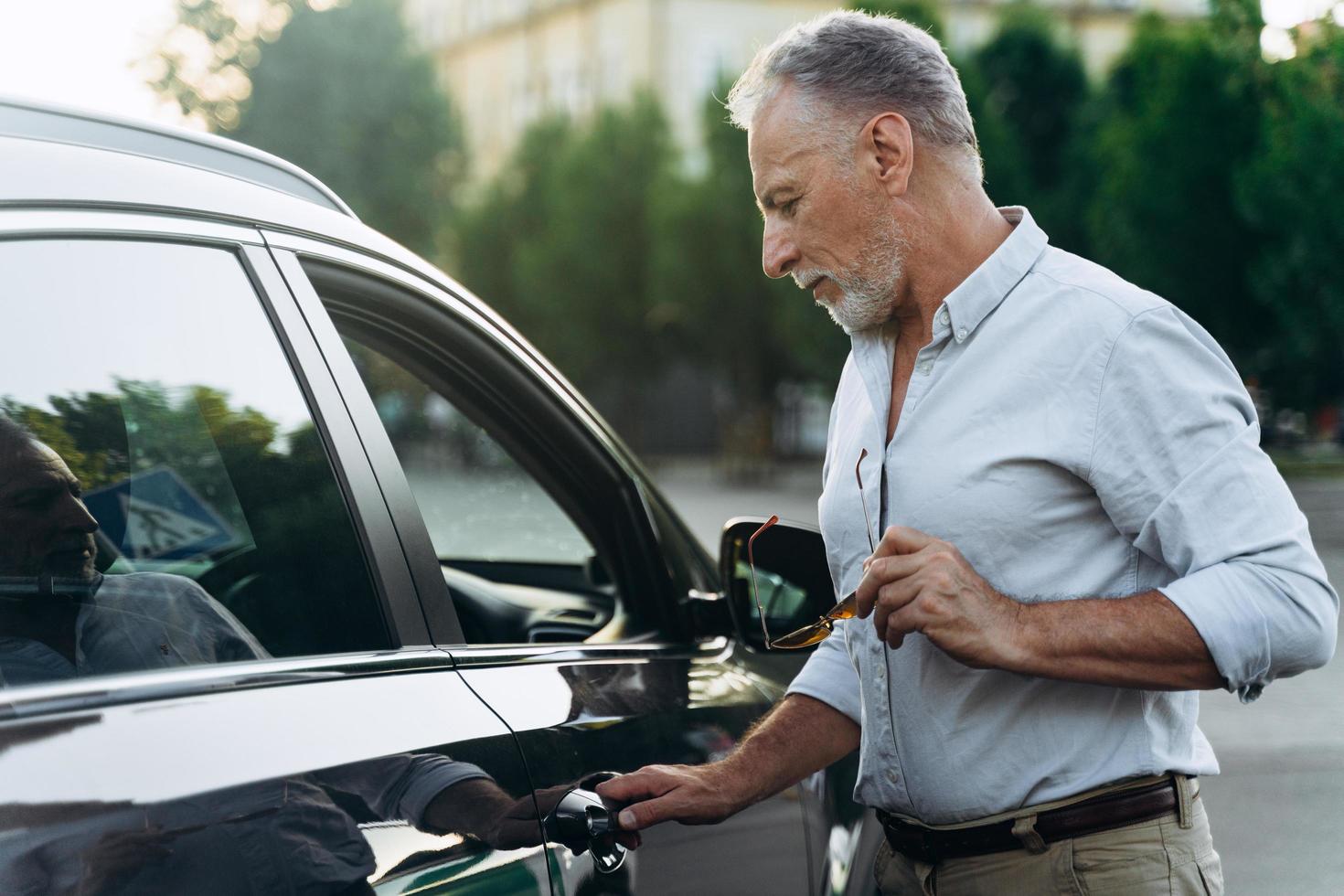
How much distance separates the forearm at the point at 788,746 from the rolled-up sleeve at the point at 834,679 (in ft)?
0.04

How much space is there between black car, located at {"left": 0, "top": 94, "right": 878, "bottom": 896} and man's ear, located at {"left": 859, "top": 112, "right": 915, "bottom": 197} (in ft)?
2.01

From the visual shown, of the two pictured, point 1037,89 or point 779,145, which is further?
point 1037,89

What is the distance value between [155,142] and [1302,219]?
45.7 feet

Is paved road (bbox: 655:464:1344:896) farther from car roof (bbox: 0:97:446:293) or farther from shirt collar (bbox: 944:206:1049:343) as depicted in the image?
car roof (bbox: 0:97:446:293)

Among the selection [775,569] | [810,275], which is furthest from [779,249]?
[775,569]

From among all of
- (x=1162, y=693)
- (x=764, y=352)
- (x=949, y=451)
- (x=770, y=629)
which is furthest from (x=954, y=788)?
(x=764, y=352)

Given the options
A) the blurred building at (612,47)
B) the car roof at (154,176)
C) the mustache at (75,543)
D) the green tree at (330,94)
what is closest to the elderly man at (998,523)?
the car roof at (154,176)

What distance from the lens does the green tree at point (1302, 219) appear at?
8.25 metres

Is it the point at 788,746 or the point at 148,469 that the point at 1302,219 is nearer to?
the point at 788,746

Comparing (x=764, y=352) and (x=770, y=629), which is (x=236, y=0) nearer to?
(x=764, y=352)

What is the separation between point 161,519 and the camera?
221cm

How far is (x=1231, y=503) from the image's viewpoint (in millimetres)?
1758

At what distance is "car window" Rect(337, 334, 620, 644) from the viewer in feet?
8.48

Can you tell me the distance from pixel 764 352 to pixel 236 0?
18313mm
